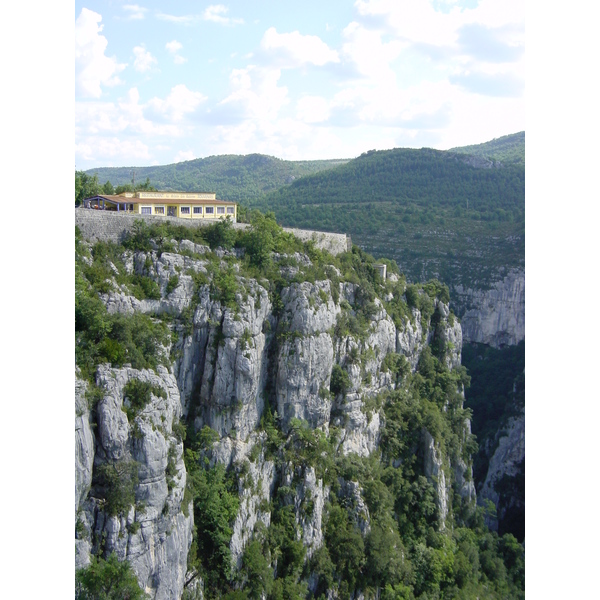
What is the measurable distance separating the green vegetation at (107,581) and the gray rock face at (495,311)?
43.0 metres

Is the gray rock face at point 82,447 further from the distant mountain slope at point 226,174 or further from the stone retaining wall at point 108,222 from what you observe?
the distant mountain slope at point 226,174

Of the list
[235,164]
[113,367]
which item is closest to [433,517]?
[113,367]

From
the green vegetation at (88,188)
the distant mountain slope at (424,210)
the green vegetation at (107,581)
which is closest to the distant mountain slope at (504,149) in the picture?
the distant mountain slope at (424,210)

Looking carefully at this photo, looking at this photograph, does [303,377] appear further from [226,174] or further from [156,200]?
[226,174]

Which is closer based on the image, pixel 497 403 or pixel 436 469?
pixel 436 469

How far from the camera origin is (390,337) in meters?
36.2

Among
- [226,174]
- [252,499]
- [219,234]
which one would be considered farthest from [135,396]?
[226,174]

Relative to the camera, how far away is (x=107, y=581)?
1753 cm

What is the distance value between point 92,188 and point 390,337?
19.3 m

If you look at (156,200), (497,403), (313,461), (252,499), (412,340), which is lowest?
(497,403)

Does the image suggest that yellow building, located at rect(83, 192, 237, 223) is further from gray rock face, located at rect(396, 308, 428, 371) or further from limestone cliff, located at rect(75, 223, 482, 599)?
gray rock face, located at rect(396, 308, 428, 371)

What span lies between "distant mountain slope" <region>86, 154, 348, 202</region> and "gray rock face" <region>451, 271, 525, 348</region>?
97.4 feet

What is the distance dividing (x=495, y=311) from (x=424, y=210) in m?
15.9

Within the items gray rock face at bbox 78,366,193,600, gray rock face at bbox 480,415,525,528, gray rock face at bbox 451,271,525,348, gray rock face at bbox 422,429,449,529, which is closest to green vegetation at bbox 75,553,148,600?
gray rock face at bbox 78,366,193,600
